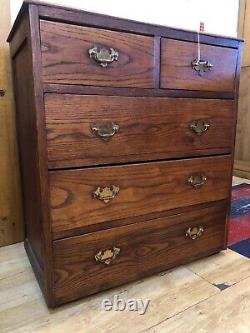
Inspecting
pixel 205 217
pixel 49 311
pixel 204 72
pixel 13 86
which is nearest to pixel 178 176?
pixel 205 217

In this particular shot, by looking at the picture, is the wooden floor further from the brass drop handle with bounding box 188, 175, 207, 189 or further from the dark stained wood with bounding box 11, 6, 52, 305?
the brass drop handle with bounding box 188, 175, 207, 189

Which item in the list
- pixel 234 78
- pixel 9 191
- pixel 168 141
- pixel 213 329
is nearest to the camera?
pixel 213 329

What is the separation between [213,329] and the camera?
849 mm

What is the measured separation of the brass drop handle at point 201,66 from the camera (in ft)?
3.21

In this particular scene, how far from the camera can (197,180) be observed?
1.08 m

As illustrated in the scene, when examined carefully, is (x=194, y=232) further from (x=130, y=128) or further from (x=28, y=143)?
(x=28, y=143)

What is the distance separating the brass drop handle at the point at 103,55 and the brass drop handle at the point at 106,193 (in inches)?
14.8

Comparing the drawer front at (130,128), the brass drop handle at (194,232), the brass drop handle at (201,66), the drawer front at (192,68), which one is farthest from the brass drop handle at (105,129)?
the brass drop handle at (194,232)

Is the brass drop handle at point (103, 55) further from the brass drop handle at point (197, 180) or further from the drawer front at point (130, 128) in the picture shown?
the brass drop handle at point (197, 180)

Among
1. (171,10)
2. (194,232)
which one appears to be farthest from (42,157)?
(171,10)

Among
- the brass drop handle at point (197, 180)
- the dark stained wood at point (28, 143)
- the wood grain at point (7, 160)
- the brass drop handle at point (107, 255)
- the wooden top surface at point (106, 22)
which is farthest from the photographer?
the wood grain at point (7, 160)

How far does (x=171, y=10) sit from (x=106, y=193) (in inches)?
39.8

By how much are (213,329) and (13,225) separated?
0.97 m

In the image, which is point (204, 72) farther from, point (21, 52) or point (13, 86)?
point (13, 86)
